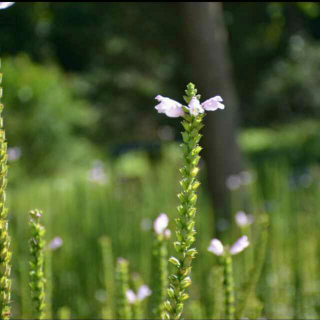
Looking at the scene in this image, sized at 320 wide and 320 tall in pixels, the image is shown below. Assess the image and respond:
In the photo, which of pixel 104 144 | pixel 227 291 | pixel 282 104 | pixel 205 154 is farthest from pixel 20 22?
pixel 227 291

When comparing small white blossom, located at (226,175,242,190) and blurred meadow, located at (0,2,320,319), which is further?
small white blossom, located at (226,175,242,190)

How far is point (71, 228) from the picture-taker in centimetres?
386

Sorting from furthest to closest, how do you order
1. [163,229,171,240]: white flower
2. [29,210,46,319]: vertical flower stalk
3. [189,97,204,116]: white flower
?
[163,229,171,240]: white flower, [29,210,46,319]: vertical flower stalk, [189,97,204,116]: white flower

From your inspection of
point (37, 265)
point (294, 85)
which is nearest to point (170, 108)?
point (37, 265)

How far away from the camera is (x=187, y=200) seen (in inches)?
33.8

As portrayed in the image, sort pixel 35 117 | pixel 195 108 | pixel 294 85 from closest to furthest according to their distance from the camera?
pixel 195 108 < pixel 35 117 < pixel 294 85

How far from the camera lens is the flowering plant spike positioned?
84cm

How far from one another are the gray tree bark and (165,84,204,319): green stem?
3433 mm

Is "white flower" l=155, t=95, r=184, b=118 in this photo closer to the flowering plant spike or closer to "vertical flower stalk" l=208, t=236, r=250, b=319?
the flowering plant spike

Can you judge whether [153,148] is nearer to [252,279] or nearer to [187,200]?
[252,279]

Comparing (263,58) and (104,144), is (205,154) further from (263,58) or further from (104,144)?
(263,58)

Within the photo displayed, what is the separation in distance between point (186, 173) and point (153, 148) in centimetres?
1242

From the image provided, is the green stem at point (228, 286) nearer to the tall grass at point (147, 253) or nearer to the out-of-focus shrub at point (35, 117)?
the tall grass at point (147, 253)

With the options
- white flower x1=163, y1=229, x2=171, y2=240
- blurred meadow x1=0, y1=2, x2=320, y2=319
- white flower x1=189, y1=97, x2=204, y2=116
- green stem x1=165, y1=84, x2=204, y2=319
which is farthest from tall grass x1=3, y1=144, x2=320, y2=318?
white flower x1=189, y1=97, x2=204, y2=116
